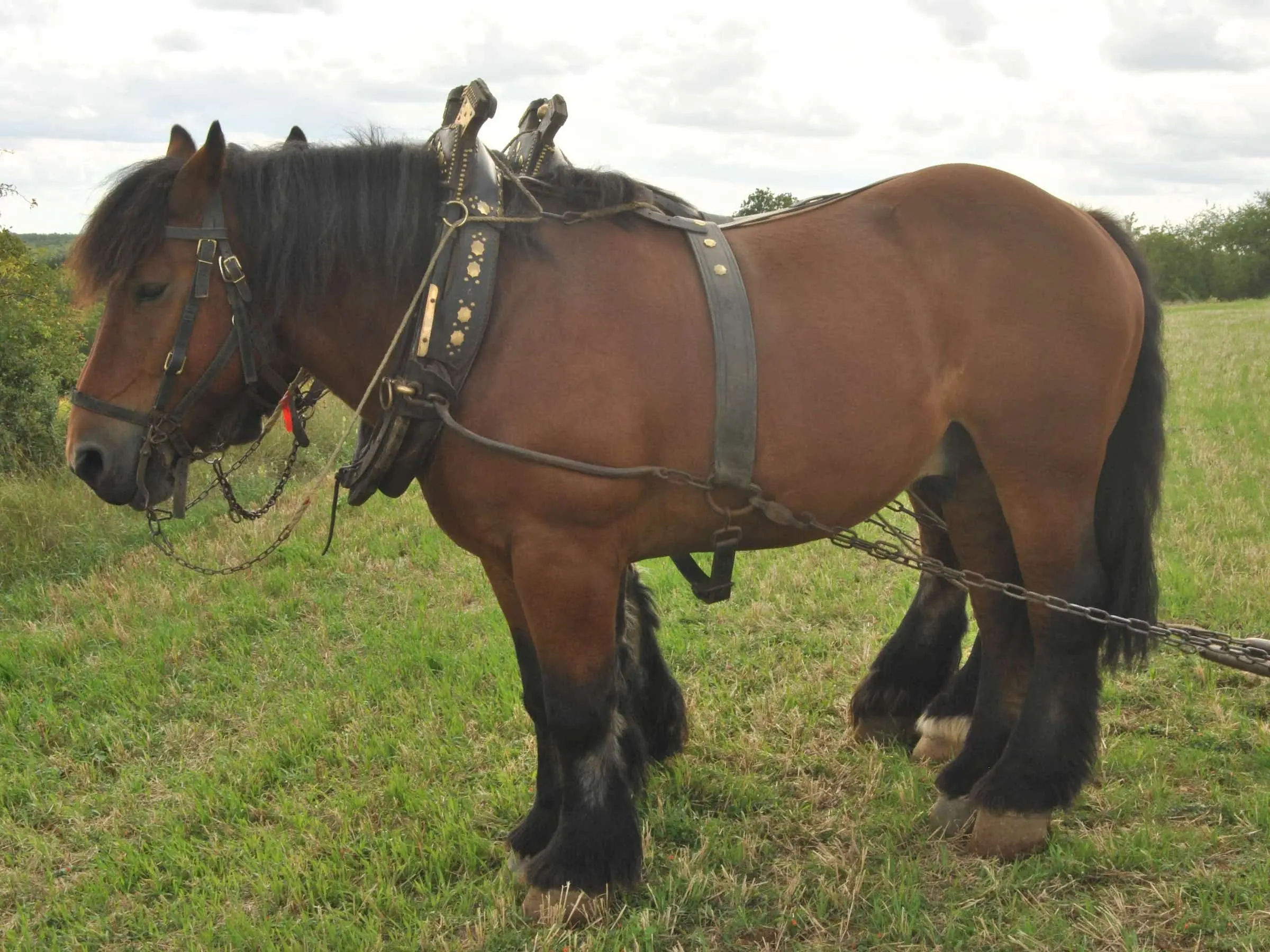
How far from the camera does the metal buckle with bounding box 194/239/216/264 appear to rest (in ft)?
7.86

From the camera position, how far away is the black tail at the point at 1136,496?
3094mm

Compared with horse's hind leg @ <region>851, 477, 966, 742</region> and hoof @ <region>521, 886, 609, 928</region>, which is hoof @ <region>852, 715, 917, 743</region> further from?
hoof @ <region>521, 886, 609, 928</region>

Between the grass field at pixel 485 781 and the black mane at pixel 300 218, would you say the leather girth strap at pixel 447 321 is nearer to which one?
the black mane at pixel 300 218

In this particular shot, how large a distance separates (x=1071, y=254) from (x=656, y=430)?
1.41 metres

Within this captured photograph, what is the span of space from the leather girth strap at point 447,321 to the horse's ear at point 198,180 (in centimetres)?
54

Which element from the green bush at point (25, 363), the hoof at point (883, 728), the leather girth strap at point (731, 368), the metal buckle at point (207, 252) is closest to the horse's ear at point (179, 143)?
the metal buckle at point (207, 252)

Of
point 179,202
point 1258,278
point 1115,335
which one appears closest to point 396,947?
point 179,202

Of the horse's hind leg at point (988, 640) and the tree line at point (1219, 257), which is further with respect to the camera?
the tree line at point (1219, 257)

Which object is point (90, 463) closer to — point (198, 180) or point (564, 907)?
point (198, 180)

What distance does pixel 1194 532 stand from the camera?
5801 mm

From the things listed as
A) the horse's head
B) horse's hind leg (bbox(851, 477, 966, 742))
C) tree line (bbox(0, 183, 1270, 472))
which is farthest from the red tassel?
tree line (bbox(0, 183, 1270, 472))

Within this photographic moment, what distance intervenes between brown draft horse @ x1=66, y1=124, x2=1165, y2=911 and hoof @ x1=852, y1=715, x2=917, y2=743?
0.48 m

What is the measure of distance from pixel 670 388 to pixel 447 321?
0.60 m

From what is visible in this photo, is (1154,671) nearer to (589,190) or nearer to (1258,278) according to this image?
(589,190)
